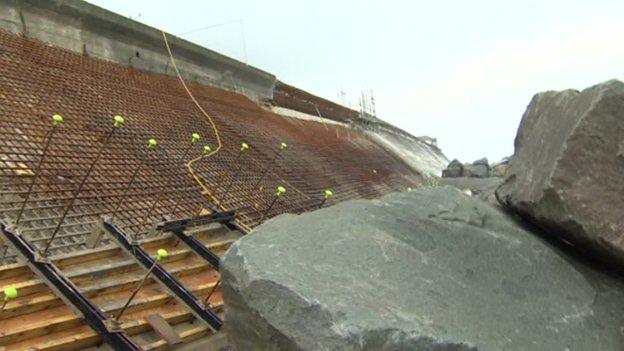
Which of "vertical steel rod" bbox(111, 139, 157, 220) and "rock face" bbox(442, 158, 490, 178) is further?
"rock face" bbox(442, 158, 490, 178)

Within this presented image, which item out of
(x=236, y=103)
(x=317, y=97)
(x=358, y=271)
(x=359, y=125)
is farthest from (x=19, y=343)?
(x=359, y=125)

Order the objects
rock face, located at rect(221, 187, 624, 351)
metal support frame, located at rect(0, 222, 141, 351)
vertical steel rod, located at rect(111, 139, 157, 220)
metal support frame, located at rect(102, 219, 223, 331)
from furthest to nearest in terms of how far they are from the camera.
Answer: vertical steel rod, located at rect(111, 139, 157, 220) → metal support frame, located at rect(102, 219, 223, 331) → metal support frame, located at rect(0, 222, 141, 351) → rock face, located at rect(221, 187, 624, 351)

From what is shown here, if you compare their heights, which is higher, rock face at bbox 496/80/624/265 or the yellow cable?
rock face at bbox 496/80/624/265

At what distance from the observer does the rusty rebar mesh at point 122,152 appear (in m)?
5.52

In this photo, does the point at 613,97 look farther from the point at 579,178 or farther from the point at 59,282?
the point at 59,282

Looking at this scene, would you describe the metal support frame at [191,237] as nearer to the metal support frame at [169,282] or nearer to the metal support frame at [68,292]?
the metal support frame at [169,282]

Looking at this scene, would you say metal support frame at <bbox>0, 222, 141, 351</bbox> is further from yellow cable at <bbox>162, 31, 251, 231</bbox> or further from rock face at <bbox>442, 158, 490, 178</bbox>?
rock face at <bbox>442, 158, 490, 178</bbox>

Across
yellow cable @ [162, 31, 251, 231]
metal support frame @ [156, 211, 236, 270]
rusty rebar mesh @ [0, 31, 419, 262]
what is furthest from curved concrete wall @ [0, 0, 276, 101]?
metal support frame @ [156, 211, 236, 270]

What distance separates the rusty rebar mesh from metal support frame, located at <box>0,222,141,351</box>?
85cm

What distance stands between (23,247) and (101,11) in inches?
352

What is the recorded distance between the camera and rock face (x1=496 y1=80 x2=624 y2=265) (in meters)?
3.42

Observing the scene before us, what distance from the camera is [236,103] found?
14.7 m

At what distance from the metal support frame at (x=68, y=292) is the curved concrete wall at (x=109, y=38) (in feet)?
23.8

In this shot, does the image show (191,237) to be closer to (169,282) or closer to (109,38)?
(169,282)
